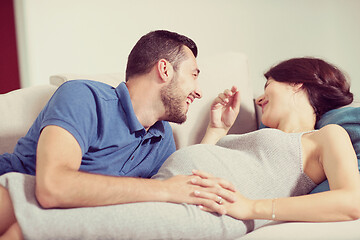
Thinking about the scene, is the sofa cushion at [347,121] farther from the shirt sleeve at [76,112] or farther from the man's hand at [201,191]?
the shirt sleeve at [76,112]

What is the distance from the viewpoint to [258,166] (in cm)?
120

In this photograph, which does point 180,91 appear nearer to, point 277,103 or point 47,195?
point 277,103

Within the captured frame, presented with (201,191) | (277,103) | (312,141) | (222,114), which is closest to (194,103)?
(222,114)

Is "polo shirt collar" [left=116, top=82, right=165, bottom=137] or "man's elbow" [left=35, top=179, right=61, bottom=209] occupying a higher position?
"polo shirt collar" [left=116, top=82, right=165, bottom=137]

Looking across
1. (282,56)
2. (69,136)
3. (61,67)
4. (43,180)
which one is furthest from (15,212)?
(282,56)

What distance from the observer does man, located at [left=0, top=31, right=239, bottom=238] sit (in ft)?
3.06

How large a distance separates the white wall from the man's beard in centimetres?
123

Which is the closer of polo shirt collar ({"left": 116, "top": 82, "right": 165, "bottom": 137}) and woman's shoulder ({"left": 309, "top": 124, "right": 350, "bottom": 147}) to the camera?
woman's shoulder ({"left": 309, "top": 124, "right": 350, "bottom": 147})

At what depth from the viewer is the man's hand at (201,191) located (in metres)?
1.01

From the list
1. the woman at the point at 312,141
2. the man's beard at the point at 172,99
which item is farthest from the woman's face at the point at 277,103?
the man's beard at the point at 172,99

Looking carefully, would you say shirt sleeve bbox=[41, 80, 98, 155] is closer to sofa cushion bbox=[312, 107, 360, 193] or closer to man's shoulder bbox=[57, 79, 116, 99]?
man's shoulder bbox=[57, 79, 116, 99]

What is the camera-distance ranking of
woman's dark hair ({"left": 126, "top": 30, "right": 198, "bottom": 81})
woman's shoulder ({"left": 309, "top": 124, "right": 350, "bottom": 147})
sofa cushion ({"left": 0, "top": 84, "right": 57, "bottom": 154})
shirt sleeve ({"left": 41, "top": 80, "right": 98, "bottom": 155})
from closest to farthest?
shirt sleeve ({"left": 41, "top": 80, "right": 98, "bottom": 155}) < woman's shoulder ({"left": 309, "top": 124, "right": 350, "bottom": 147}) < woman's dark hair ({"left": 126, "top": 30, "right": 198, "bottom": 81}) < sofa cushion ({"left": 0, "top": 84, "right": 57, "bottom": 154})

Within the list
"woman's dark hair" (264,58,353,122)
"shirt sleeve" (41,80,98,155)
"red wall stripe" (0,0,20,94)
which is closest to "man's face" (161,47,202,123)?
"shirt sleeve" (41,80,98,155)

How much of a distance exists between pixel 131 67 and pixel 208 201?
1.95 ft
